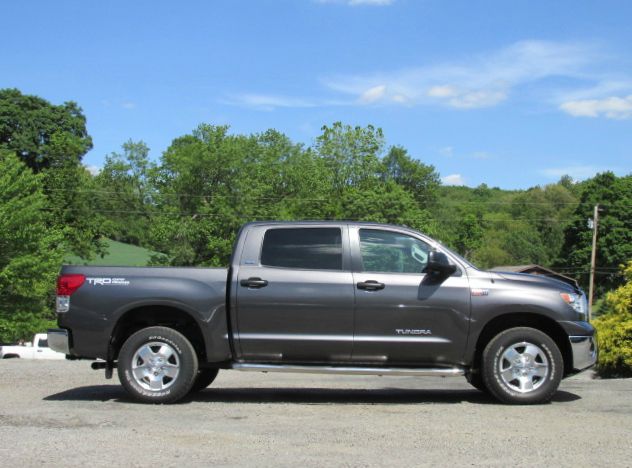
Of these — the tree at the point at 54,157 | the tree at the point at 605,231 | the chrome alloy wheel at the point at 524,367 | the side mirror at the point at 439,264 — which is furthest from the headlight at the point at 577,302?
the tree at the point at 605,231

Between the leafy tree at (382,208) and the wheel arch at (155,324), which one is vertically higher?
the leafy tree at (382,208)

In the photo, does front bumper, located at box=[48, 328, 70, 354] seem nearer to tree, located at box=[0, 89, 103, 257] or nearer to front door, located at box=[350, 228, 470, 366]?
front door, located at box=[350, 228, 470, 366]

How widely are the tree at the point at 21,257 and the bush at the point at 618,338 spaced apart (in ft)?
103

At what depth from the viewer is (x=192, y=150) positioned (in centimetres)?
6291

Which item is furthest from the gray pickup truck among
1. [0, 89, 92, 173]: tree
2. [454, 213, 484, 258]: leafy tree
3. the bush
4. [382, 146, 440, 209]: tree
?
[454, 213, 484, 258]: leafy tree

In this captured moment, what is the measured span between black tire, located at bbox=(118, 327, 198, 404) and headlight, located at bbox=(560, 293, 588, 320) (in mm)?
4021

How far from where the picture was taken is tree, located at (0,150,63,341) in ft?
128

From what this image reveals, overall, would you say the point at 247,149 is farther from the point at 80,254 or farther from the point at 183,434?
the point at 183,434

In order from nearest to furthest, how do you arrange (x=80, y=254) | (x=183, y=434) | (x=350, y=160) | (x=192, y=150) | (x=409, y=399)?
1. (x=183, y=434)
2. (x=409, y=399)
3. (x=80, y=254)
4. (x=192, y=150)
5. (x=350, y=160)

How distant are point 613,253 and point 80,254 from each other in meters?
42.8

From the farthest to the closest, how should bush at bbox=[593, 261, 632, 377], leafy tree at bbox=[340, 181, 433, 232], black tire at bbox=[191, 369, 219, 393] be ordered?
leafy tree at bbox=[340, 181, 433, 232]
bush at bbox=[593, 261, 632, 377]
black tire at bbox=[191, 369, 219, 393]

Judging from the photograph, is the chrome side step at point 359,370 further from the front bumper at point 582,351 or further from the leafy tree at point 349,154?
the leafy tree at point 349,154

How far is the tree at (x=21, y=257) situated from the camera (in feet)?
128

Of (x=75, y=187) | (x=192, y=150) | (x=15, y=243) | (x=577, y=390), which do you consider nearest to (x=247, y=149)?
(x=192, y=150)
